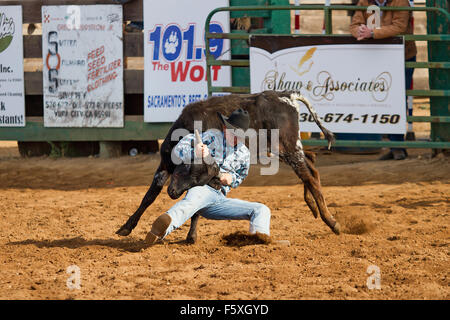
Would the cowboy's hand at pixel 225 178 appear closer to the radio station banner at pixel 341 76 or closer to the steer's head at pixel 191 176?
the steer's head at pixel 191 176

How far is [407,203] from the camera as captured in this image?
730 cm

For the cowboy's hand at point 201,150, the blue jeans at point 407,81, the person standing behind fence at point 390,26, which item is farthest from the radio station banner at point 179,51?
the cowboy's hand at point 201,150

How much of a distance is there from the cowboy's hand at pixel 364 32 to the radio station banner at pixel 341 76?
0.38ft

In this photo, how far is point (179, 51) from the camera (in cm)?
986

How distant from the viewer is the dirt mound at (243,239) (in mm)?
5504

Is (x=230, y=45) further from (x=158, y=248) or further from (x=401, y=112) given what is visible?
(x=158, y=248)

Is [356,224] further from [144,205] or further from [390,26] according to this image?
[390,26]

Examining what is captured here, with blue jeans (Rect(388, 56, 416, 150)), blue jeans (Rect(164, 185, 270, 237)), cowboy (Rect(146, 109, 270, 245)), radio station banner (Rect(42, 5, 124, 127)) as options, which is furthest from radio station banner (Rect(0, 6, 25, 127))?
blue jeans (Rect(164, 185, 270, 237))

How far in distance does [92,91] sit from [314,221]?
193 inches

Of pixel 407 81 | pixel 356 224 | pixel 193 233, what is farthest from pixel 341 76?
pixel 193 233

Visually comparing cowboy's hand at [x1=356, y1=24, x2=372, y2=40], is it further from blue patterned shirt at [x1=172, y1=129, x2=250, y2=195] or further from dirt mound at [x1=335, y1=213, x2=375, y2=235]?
blue patterned shirt at [x1=172, y1=129, x2=250, y2=195]

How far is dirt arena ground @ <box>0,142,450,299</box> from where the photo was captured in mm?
4410

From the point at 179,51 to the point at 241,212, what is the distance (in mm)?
4890

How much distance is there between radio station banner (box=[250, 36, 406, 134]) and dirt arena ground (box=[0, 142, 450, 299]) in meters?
0.69
